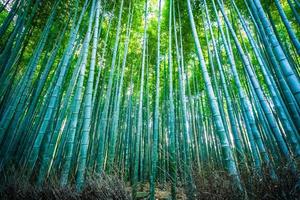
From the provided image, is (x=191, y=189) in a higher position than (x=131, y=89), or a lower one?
lower

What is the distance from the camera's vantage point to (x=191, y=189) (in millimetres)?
1983

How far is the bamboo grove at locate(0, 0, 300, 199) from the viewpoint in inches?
94.7

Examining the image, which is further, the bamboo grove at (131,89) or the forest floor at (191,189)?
the bamboo grove at (131,89)

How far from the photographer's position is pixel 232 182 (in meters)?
1.62

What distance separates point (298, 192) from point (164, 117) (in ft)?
20.3

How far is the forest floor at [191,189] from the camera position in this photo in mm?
1403

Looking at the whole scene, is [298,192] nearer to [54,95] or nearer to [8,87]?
[54,95]

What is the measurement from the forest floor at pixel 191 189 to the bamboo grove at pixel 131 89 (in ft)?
0.28

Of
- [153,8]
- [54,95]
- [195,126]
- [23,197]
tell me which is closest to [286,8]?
[153,8]

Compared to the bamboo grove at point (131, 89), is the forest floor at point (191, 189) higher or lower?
lower

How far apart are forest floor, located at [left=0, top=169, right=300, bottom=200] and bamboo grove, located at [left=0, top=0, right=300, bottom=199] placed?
87mm

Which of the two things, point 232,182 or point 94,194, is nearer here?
Result: point 232,182

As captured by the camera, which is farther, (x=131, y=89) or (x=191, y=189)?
(x=131, y=89)

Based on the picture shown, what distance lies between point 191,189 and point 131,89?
3931mm
